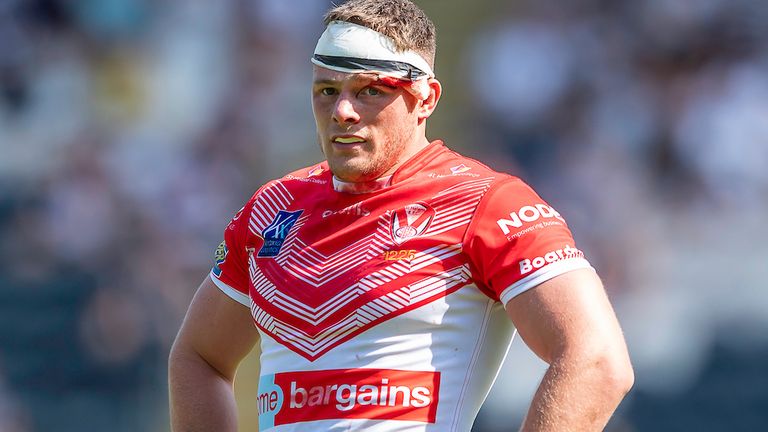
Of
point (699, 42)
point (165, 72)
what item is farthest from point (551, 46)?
point (165, 72)

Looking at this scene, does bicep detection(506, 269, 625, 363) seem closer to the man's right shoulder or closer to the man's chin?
the man's chin

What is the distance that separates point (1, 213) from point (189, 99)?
6.13 feet

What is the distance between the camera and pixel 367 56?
3.64 m

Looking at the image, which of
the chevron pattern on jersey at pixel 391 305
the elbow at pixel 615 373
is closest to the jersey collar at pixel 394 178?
the chevron pattern on jersey at pixel 391 305

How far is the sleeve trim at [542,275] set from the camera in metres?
3.23

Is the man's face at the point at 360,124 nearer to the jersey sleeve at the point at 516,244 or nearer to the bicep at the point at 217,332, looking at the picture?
the jersey sleeve at the point at 516,244

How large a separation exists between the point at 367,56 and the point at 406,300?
0.72m

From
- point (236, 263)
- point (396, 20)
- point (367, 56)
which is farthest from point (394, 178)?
point (236, 263)

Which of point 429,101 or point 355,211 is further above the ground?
point 429,101

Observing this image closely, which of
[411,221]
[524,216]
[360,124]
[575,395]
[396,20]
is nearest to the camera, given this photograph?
[575,395]

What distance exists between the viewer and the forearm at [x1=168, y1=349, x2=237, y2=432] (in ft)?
12.8

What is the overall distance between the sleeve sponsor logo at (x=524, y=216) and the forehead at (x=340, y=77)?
1.91 ft

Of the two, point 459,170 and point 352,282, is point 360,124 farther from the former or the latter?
point 352,282

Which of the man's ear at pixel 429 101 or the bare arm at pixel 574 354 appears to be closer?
the bare arm at pixel 574 354
